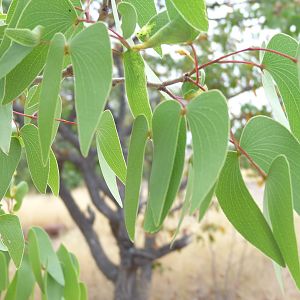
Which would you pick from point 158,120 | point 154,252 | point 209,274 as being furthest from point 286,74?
point 209,274

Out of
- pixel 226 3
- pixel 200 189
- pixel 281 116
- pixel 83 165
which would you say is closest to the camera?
pixel 200 189

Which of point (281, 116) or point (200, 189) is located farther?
point (281, 116)

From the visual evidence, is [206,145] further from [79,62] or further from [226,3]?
[226,3]

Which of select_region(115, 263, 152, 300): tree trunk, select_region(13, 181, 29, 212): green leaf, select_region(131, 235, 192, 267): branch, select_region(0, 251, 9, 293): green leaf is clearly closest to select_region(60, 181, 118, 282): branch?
select_region(115, 263, 152, 300): tree trunk

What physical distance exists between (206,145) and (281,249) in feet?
0.34

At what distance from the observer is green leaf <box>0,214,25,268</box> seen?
606mm

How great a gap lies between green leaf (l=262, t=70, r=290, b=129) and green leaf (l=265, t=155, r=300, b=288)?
0.22ft

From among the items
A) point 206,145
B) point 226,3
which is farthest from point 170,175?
point 226,3

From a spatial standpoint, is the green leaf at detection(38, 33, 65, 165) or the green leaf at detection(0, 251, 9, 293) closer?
the green leaf at detection(38, 33, 65, 165)

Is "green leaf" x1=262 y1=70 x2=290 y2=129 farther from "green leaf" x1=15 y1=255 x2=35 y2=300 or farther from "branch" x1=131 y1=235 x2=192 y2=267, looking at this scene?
"branch" x1=131 y1=235 x2=192 y2=267

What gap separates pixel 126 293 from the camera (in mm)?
3166

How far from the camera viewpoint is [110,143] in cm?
50

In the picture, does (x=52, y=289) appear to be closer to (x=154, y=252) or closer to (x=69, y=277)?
(x=69, y=277)

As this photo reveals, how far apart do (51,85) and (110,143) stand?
5.7 inches
